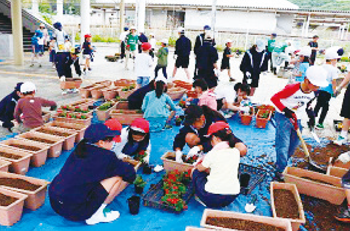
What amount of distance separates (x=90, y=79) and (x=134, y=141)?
6.09 metres

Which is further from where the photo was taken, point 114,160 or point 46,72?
point 46,72

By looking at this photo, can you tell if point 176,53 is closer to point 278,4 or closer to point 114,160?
point 114,160

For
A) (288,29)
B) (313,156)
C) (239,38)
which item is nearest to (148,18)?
(239,38)

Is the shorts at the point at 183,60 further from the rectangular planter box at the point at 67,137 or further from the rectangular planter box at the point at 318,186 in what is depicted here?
the rectangular planter box at the point at 318,186

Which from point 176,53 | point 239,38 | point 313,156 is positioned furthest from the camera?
point 239,38

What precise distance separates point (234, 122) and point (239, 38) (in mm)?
15019

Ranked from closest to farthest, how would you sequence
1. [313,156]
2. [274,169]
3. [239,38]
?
[274,169]
[313,156]
[239,38]

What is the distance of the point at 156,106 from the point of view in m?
5.23

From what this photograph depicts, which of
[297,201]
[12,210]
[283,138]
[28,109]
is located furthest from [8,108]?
[297,201]

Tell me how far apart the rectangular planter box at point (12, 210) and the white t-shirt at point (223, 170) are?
183 centimetres

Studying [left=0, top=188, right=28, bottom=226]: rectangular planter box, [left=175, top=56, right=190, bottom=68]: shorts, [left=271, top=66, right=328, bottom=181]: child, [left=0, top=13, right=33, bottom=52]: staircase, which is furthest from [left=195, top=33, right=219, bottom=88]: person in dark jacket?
[left=0, top=13, right=33, bottom=52]: staircase

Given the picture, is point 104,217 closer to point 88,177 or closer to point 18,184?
point 88,177

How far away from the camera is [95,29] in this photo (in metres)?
23.2

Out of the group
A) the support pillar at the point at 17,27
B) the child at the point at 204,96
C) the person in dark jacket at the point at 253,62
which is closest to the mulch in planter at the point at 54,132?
the child at the point at 204,96
